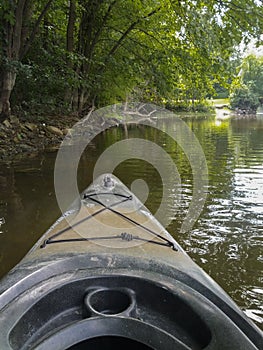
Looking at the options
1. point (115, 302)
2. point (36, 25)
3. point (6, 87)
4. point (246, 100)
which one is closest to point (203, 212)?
point (115, 302)

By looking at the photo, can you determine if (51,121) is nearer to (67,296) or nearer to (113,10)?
(113,10)

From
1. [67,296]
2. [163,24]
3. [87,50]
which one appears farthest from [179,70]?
[67,296]

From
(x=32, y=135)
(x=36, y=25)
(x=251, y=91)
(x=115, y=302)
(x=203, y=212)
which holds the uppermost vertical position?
(x=251, y=91)

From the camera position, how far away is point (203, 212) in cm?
497

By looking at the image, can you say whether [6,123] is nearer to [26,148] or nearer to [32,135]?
[26,148]

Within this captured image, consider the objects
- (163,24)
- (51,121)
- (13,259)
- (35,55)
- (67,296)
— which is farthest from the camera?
(51,121)

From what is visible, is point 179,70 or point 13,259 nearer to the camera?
point 13,259

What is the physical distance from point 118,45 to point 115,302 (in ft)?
40.6

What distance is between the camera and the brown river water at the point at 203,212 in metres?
3.29

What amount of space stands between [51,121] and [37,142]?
8.00ft

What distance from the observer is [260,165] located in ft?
28.3

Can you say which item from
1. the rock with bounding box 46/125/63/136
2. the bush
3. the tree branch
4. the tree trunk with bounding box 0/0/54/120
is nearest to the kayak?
the tree trunk with bounding box 0/0/54/120

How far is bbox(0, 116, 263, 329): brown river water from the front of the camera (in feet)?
10.8

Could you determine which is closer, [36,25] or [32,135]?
[36,25]
